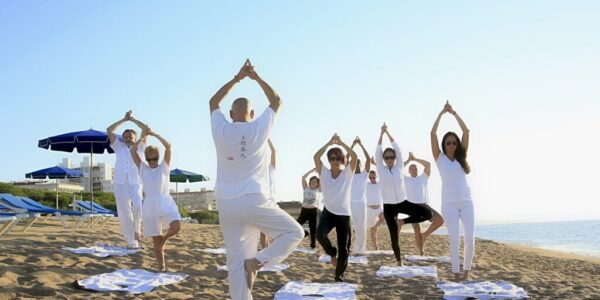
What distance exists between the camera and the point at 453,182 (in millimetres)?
6703

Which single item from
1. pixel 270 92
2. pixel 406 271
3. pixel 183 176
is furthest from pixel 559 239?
pixel 270 92

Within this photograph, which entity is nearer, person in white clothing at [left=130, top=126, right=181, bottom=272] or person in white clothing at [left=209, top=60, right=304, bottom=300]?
person in white clothing at [left=209, top=60, right=304, bottom=300]

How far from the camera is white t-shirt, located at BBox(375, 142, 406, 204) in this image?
8.88 m

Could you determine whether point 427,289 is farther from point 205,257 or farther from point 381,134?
point 205,257

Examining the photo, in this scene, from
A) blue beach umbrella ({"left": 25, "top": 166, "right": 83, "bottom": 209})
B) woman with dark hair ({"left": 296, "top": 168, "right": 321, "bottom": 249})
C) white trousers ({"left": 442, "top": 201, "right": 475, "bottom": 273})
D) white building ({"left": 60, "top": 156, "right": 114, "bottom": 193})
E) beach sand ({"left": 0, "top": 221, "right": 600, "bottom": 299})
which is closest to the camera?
beach sand ({"left": 0, "top": 221, "right": 600, "bottom": 299})

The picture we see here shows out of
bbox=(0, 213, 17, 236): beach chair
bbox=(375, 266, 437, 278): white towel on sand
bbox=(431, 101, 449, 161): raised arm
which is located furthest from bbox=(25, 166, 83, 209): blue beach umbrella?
bbox=(431, 101, 449, 161): raised arm

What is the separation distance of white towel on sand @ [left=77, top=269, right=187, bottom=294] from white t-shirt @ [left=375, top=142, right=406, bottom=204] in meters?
3.71

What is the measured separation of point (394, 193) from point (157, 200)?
3.92 m

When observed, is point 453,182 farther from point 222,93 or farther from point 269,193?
point 222,93

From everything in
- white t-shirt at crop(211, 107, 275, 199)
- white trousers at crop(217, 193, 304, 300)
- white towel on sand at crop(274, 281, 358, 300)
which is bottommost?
white towel on sand at crop(274, 281, 358, 300)

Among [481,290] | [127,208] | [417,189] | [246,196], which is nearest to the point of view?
[246,196]

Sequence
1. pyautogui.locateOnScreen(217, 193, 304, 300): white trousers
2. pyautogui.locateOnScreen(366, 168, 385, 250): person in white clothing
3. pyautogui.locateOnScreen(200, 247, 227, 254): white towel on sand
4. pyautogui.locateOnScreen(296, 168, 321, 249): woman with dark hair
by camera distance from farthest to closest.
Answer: pyautogui.locateOnScreen(366, 168, 385, 250): person in white clothing < pyautogui.locateOnScreen(296, 168, 321, 249): woman with dark hair < pyautogui.locateOnScreen(200, 247, 227, 254): white towel on sand < pyautogui.locateOnScreen(217, 193, 304, 300): white trousers

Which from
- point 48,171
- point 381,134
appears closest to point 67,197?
point 48,171

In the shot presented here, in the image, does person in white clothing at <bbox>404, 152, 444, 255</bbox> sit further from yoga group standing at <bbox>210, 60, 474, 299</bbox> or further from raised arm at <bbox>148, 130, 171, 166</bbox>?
raised arm at <bbox>148, 130, 171, 166</bbox>
